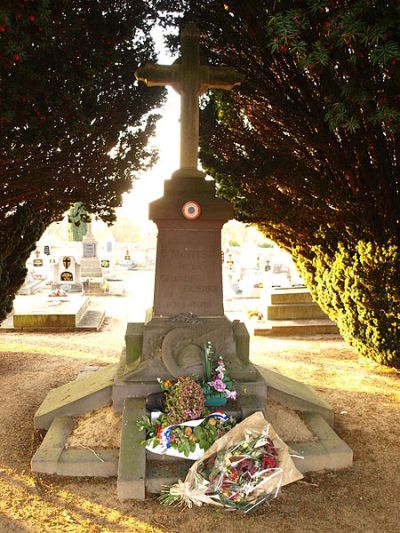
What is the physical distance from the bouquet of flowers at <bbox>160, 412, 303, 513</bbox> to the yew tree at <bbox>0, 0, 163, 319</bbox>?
3973mm

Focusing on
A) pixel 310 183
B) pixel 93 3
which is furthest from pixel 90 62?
pixel 310 183

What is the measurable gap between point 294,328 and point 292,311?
631 millimetres

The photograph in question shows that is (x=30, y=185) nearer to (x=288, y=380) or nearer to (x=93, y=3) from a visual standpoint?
(x=93, y=3)

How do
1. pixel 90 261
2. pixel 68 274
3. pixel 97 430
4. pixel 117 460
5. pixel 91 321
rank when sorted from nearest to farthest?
pixel 117 460, pixel 97 430, pixel 91 321, pixel 68 274, pixel 90 261

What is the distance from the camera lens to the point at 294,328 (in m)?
10.2

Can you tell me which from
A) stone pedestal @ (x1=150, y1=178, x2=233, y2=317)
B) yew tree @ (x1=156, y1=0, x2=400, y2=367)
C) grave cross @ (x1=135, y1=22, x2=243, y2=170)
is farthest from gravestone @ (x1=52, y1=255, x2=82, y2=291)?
grave cross @ (x1=135, y1=22, x2=243, y2=170)

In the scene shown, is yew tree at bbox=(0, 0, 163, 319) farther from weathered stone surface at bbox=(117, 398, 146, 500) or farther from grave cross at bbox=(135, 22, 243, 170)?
weathered stone surface at bbox=(117, 398, 146, 500)

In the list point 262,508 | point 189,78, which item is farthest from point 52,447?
point 189,78

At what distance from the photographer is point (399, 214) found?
21.9ft

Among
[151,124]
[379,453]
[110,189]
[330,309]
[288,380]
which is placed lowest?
[379,453]

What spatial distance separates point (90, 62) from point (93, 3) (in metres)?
0.90

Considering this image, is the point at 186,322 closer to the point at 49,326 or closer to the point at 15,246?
the point at 15,246

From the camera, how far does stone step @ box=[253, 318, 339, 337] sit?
1012 cm

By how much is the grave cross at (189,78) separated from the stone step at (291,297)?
20.4 ft
